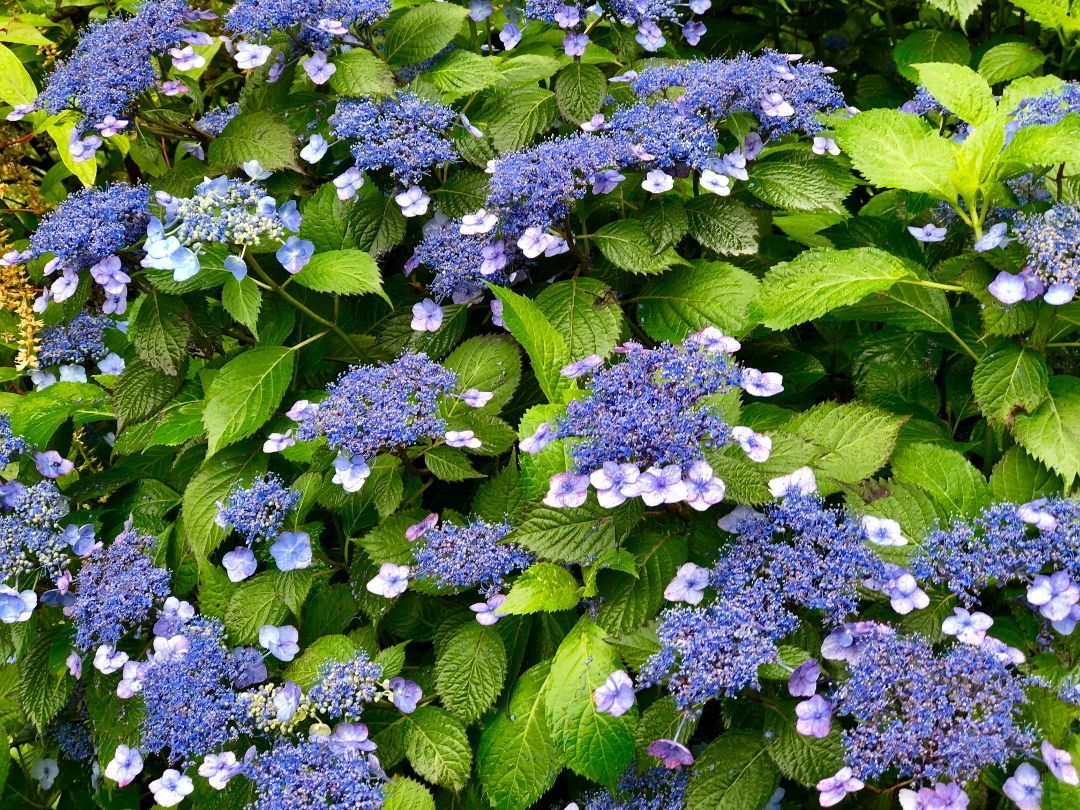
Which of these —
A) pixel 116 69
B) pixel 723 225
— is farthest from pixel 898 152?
pixel 116 69

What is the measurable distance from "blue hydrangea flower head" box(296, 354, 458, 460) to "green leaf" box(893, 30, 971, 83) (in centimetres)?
186

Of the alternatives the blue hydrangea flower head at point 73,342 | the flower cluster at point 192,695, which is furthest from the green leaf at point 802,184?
the blue hydrangea flower head at point 73,342

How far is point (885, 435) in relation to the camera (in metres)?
1.95

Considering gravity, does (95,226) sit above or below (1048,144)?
below

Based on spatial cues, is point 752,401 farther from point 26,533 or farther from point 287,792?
point 26,533

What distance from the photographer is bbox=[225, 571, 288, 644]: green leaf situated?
2.08 meters

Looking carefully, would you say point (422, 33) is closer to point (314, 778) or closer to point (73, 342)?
point (73, 342)

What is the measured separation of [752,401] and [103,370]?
1610 mm

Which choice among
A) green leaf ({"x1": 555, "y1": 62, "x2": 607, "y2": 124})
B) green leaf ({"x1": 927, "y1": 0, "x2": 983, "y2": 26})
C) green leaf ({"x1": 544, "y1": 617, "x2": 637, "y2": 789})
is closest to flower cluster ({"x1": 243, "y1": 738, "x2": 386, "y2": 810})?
green leaf ({"x1": 544, "y1": 617, "x2": 637, "y2": 789})

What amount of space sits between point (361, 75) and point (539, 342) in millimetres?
834

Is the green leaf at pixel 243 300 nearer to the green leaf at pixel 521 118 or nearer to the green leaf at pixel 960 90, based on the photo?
the green leaf at pixel 521 118

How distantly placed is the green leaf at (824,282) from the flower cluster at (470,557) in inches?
24.8

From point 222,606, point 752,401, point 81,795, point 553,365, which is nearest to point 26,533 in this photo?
point 222,606

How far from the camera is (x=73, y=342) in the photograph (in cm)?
263
